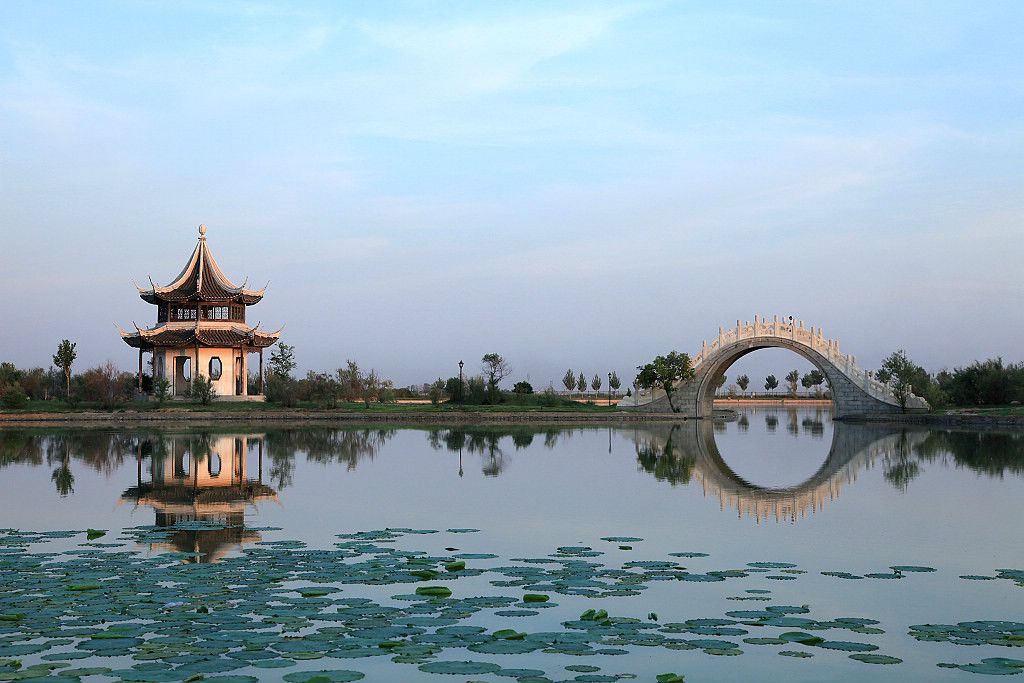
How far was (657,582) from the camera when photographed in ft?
33.1

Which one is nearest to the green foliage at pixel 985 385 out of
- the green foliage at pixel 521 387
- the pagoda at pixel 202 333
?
the green foliage at pixel 521 387

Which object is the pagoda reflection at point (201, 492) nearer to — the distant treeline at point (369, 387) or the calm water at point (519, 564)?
the calm water at point (519, 564)

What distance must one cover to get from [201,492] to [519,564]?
8.91 meters

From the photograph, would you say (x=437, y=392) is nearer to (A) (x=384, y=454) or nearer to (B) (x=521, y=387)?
(B) (x=521, y=387)

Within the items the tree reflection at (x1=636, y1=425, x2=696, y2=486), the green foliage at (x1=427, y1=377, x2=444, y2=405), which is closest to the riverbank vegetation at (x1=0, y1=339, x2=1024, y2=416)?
the green foliage at (x1=427, y1=377, x2=444, y2=405)

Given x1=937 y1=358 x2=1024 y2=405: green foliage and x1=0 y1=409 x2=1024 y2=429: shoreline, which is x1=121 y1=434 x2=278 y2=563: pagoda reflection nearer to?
x1=0 y1=409 x2=1024 y2=429: shoreline

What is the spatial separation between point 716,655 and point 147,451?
2294 centimetres

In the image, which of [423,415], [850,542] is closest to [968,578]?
[850,542]

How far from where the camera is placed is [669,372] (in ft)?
175

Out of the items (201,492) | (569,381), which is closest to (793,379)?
(569,381)

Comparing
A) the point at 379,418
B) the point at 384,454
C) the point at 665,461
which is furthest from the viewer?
the point at 379,418

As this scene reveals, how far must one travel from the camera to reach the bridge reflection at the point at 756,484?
16953 millimetres

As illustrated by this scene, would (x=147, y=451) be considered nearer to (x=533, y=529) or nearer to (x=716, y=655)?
(x=533, y=529)

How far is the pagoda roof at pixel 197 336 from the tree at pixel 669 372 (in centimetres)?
2012
